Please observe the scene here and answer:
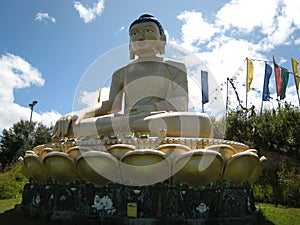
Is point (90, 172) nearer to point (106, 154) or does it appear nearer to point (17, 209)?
point (106, 154)

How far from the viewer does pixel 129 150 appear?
14.1 ft

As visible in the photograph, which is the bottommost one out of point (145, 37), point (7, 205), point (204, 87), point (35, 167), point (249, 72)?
point (7, 205)

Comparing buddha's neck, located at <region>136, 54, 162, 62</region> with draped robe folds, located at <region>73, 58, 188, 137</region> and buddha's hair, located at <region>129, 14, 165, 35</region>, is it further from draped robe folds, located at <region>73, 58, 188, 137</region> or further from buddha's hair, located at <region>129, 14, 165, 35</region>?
buddha's hair, located at <region>129, 14, 165, 35</region>

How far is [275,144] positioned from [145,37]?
27.9 ft

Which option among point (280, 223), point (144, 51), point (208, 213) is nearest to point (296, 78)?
point (144, 51)

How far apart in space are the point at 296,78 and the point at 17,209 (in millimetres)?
15666

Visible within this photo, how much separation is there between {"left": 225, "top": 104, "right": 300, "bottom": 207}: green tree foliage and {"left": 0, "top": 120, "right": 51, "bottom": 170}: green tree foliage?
58.7 ft

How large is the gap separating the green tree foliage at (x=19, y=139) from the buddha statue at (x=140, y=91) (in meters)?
21.3

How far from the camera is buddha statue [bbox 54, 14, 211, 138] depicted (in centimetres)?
575

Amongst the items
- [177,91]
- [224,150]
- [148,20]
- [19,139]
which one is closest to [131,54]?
[148,20]

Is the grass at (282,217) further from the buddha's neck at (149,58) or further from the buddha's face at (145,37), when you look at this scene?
the buddha's face at (145,37)

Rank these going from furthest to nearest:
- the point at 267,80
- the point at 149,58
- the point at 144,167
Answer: the point at 267,80 < the point at 149,58 < the point at 144,167

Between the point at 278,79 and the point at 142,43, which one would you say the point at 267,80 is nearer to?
the point at 278,79

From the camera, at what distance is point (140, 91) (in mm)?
6707
